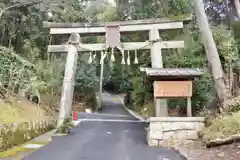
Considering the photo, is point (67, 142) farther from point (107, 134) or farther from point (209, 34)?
Result: point (209, 34)

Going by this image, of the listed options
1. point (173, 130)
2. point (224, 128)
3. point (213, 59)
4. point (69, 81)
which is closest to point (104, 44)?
point (69, 81)

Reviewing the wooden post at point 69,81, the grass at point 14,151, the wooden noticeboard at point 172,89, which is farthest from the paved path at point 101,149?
the wooden post at point 69,81

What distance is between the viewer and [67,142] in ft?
34.3

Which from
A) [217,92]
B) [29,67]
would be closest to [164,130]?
[217,92]

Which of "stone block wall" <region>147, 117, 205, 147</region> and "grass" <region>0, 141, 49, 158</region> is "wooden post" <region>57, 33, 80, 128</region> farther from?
"stone block wall" <region>147, 117, 205, 147</region>

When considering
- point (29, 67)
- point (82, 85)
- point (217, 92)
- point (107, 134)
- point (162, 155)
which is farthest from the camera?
point (82, 85)

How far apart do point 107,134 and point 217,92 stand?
467cm

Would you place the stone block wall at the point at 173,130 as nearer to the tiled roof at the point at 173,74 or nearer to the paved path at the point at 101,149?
the paved path at the point at 101,149

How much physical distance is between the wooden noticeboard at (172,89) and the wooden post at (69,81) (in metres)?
5.37

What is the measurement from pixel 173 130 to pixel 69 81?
21.5 feet

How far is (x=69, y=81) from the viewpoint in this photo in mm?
14883

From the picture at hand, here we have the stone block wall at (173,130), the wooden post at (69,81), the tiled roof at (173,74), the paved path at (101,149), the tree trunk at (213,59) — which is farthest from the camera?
the wooden post at (69,81)

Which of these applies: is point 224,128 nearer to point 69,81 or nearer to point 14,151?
point 14,151

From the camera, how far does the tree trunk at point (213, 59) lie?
11547mm
